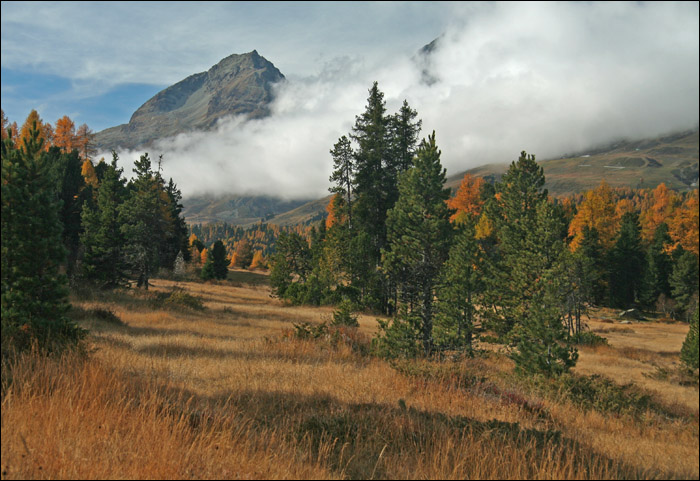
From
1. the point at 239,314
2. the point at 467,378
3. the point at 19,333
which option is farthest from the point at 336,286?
the point at 19,333

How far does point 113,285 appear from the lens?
29.7m

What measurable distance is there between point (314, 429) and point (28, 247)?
365 centimetres

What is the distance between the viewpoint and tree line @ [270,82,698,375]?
3.14 metres

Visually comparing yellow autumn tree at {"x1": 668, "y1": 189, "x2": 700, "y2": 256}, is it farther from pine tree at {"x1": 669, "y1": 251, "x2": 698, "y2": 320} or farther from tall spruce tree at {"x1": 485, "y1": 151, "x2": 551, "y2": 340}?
tall spruce tree at {"x1": 485, "y1": 151, "x2": 551, "y2": 340}

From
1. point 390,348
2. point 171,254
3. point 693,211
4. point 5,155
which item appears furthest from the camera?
point 171,254

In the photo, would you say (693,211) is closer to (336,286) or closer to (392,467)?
(392,467)

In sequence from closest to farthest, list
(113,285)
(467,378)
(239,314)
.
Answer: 1. (467,378)
2. (239,314)
3. (113,285)

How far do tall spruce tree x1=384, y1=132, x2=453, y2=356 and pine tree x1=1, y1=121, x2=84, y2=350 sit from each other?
44.7 feet

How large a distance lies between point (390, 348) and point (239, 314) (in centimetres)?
1619

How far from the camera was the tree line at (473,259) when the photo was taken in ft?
10.3

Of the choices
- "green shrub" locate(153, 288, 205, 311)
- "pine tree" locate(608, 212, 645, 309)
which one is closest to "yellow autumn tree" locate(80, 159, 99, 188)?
"green shrub" locate(153, 288, 205, 311)

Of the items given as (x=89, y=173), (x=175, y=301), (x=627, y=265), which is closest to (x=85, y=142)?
(x=89, y=173)

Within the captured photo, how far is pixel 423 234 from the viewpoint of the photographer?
17109mm

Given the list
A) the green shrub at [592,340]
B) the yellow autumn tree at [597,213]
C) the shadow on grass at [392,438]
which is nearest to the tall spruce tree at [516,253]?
the yellow autumn tree at [597,213]
